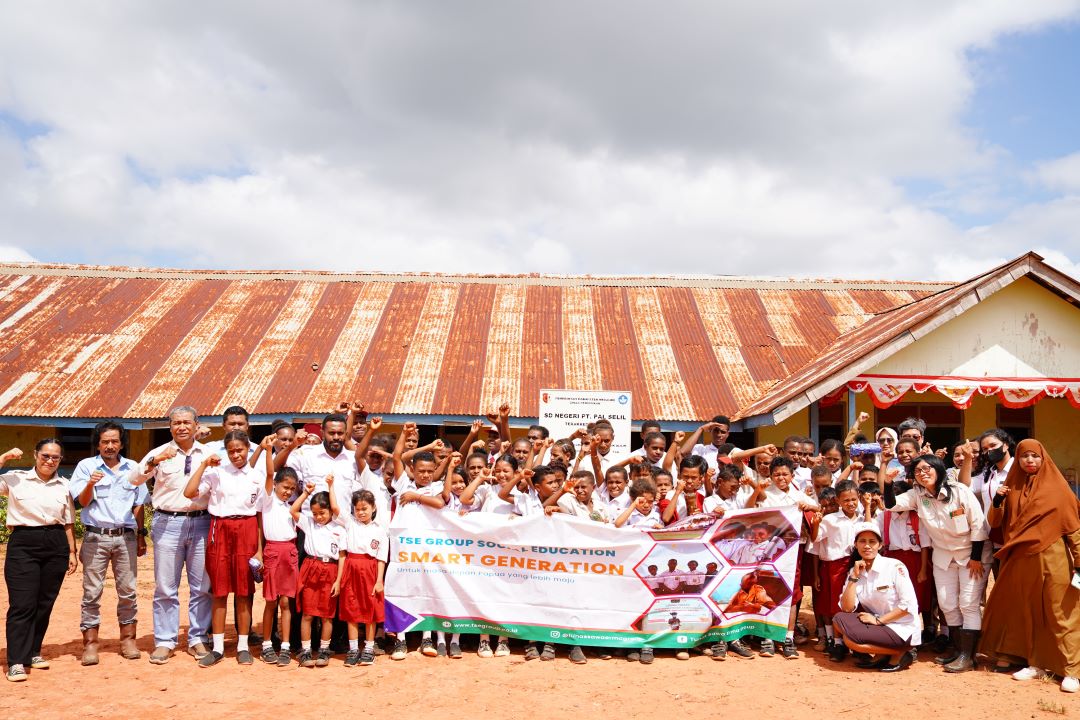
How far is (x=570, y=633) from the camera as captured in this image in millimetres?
5871

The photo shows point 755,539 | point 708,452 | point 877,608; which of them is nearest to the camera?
point 877,608

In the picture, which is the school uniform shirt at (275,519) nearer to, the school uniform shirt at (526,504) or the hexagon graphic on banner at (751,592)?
the school uniform shirt at (526,504)

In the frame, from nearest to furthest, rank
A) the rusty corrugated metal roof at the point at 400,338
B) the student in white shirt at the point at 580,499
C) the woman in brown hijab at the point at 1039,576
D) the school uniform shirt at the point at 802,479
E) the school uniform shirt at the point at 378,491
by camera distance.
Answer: the woman in brown hijab at the point at 1039,576 < the school uniform shirt at the point at 378,491 < the student in white shirt at the point at 580,499 < the school uniform shirt at the point at 802,479 < the rusty corrugated metal roof at the point at 400,338

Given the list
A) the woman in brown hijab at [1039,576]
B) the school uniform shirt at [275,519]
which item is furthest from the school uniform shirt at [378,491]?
the woman in brown hijab at [1039,576]

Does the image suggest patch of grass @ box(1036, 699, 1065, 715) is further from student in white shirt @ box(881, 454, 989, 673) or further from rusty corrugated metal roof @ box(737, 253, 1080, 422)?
rusty corrugated metal roof @ box(737, 253, 1080, 422)

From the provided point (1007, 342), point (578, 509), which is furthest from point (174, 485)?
point (1007, 342)

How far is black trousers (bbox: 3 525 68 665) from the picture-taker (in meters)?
5.30

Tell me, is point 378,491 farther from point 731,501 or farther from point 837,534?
point 837,534

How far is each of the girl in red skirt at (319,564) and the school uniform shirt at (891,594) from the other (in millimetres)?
3962

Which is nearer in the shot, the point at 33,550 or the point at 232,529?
the point at 33,550

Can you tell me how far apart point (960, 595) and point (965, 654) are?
0.42m

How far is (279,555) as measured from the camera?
5.59 m

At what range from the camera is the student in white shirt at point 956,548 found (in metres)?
5.60

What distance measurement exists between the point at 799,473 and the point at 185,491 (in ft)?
17.0
